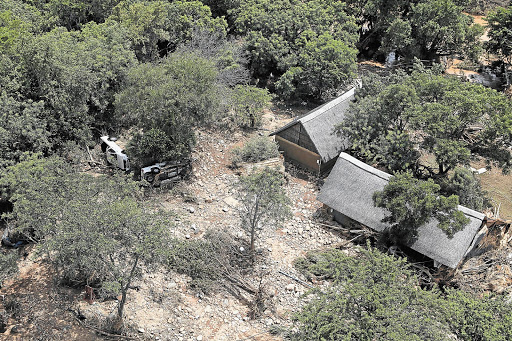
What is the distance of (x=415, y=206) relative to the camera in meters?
20.7

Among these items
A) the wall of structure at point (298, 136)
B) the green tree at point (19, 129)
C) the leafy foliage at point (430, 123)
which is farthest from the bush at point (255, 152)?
the green tree at point (19, 129)

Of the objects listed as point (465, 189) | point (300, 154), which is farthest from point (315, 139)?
point (465, 189)

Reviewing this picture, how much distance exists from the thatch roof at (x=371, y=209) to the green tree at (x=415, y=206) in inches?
24.4

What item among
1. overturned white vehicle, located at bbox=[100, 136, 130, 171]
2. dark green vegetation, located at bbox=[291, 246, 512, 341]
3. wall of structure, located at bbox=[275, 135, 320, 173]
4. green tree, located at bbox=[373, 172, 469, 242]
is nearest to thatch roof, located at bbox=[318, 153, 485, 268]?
green tree, located at bbox=[373, 172, 469, 242]

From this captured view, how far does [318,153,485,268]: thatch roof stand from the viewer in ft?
69.3

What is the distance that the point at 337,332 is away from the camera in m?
14.8

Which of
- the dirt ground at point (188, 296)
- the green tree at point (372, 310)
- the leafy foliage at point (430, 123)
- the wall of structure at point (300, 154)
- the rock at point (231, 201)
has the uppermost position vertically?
the leafy foliage at point (430, 123)

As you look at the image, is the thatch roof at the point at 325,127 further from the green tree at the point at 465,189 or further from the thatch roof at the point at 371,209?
the green tree at the point at 465,189

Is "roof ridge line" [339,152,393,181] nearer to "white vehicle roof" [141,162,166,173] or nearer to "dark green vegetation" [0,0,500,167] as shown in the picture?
"dark green vegetation" [0,0,500,167]

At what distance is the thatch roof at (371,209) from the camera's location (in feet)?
69.3

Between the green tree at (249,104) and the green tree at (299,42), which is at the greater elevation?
the green tree at (299,42)

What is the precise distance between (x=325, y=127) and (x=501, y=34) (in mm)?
20534

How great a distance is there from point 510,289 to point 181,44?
25344 mm

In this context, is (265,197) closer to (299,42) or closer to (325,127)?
(325,127)
